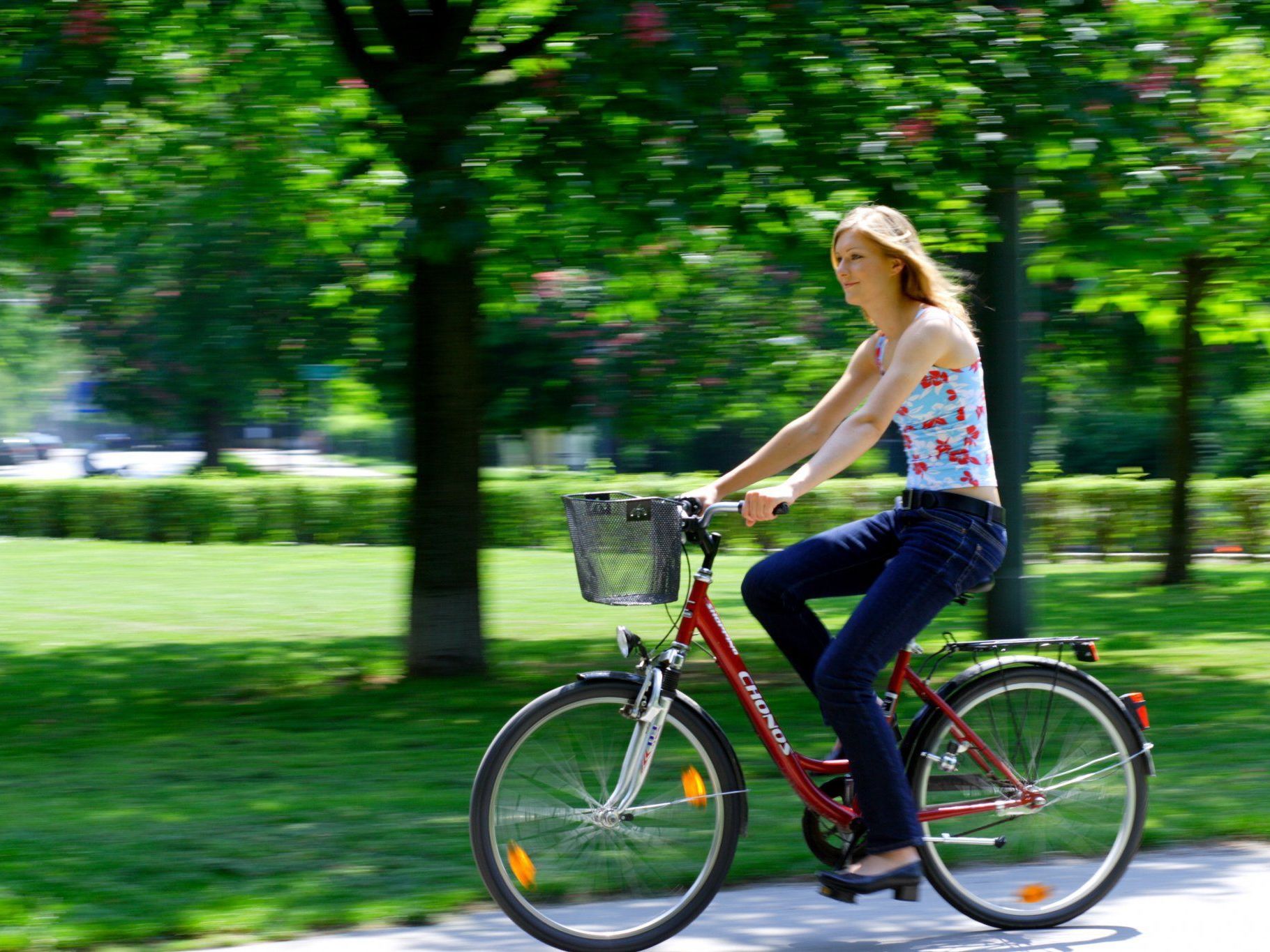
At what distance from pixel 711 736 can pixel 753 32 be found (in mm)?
3738

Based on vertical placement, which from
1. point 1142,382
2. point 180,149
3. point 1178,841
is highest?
point 180,149

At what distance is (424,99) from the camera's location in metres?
7.02

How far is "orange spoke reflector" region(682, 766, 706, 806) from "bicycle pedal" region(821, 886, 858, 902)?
0.41m

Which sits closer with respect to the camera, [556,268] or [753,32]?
[753,32]

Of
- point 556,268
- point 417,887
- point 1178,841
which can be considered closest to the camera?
point 417,887

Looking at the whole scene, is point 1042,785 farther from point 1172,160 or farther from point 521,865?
point 1172,160

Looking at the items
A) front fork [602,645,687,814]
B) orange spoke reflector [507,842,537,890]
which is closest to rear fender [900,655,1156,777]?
front fork [602,645,687,814]

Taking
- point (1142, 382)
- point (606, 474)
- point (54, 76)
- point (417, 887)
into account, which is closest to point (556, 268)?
point (54, 76)

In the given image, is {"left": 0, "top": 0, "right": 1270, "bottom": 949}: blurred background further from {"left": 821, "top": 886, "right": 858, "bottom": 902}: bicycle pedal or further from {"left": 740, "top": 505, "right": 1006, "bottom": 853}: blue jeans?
{"left": 740, "top": 505, "right": 1006, "bottom": 853}: blue jeans

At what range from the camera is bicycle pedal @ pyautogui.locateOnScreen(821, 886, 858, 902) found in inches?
160

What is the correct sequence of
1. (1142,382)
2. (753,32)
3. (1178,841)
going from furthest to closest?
(1142,382) < (753,32) < (1178,841)

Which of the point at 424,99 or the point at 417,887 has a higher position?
the point at 424,99

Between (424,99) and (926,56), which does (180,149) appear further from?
(926,56)

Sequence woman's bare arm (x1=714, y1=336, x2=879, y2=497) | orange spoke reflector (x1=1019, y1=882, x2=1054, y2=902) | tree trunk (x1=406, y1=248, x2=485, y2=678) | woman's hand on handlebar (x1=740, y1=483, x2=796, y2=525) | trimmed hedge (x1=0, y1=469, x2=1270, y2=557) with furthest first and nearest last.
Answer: trimmed hedge (x1=0, y1=469, x2=1270, y2=557)
tree trunk (x1=406, y1=248, x2=485, y2=678)
orange spoke reflector (x1=1019, y1=882, x2=1054, y2=902)
woman's bare arm (x1=714, y1=336, x2=879, y2=497)
woman's hand on handlebar (x1=740, y1=483, x2=796, y2=525)
